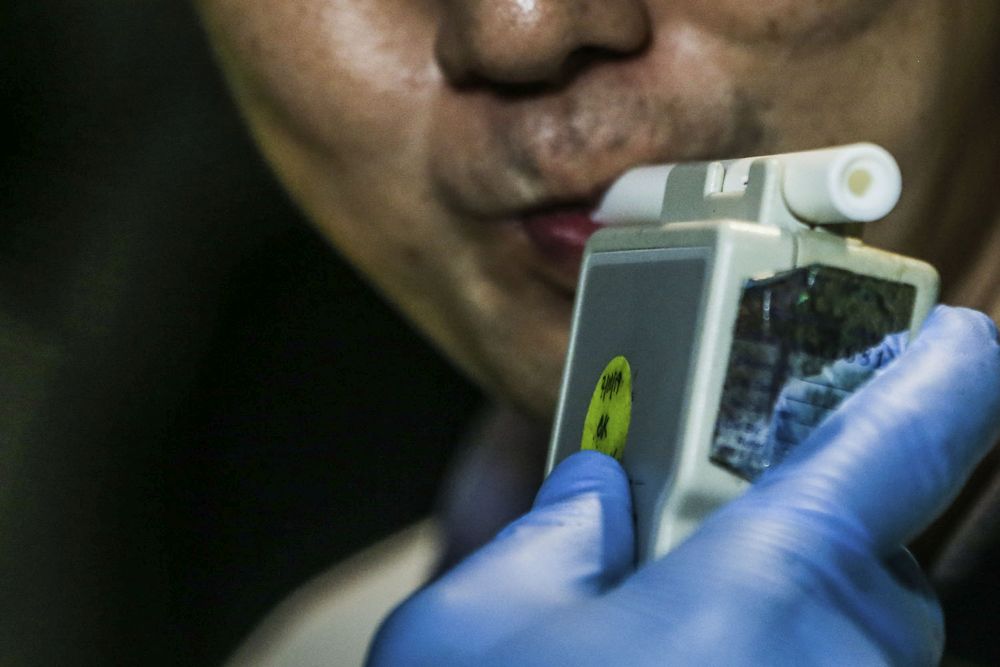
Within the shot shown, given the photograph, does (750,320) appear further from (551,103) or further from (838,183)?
(551,103)

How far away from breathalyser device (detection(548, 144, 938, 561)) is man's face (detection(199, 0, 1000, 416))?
142 mm

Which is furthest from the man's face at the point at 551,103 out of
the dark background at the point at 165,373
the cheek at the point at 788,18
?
the dark background at the point at 165,373

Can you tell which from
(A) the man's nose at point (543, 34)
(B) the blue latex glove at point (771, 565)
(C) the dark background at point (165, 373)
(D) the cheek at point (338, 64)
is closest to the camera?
(B) the blue latex glove at point (771, 565)

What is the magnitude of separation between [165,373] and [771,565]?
3.62ft

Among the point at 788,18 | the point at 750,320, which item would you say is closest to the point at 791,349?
the point at 750,320

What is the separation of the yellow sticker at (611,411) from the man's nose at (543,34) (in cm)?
16

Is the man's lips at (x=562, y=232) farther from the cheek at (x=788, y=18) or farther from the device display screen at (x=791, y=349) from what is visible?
the device display screen at (x=791, y=349)

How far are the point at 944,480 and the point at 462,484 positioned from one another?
82cm

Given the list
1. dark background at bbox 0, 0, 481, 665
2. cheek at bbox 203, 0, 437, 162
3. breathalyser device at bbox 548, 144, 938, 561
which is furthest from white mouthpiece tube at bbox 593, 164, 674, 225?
dark background at bbox 0, 0, 481, 665

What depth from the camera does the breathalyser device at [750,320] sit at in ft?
0.98

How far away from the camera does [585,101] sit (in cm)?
48

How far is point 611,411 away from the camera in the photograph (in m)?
0.35

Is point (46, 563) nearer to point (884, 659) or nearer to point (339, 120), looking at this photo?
point (339, 120)

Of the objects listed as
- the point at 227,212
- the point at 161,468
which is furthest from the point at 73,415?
the point at 227,212
